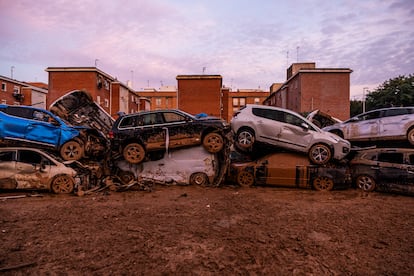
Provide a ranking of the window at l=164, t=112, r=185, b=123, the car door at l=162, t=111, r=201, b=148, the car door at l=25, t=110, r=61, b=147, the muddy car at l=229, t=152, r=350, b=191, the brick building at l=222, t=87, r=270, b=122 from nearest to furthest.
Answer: the car door at l=25, t=110, r=61, b=147, the muddy car at l=229, t=152, r=350, b=191, the car door at l=162, t=111, r=201, b=148, the window at l=164, t=112, r=185, b=123, the brick building at l=222, t=87, r=270, b=122

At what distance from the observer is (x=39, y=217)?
246 inches

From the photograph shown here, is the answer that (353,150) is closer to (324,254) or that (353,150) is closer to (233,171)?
(233,171)

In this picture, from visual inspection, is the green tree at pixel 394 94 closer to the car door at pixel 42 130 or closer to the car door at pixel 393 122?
the car door at pixel 393 122

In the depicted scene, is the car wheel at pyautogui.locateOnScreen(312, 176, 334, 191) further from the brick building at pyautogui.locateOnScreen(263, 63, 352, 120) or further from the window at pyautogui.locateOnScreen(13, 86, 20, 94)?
the window at pyautogui.locateOnScreen(13, 86, 20, 94)

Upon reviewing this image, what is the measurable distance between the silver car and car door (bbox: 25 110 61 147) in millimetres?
11552

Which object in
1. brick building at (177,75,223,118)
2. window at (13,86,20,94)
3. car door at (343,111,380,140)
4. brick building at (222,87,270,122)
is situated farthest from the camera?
brick building at (222,87,270,122)

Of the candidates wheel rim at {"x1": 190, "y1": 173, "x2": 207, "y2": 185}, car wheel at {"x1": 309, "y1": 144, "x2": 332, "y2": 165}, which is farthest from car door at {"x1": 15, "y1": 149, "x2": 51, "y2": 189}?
car wheel at {"x1": 309, "y1": 144, "x2": 332, "y2": 165}

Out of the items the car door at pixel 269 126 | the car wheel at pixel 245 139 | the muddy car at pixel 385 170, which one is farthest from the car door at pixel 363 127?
the car wheel at pixel 245 139

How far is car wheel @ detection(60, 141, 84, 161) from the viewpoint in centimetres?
918

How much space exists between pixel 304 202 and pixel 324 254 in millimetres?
3565

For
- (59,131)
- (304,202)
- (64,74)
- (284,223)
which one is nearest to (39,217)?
(59,131)

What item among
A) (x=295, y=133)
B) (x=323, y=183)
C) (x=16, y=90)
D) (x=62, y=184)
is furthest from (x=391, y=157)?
(x=16, y=90)

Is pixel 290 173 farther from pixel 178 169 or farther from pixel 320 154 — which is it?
pixel 178 169

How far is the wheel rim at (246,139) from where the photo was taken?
32.0 ft
